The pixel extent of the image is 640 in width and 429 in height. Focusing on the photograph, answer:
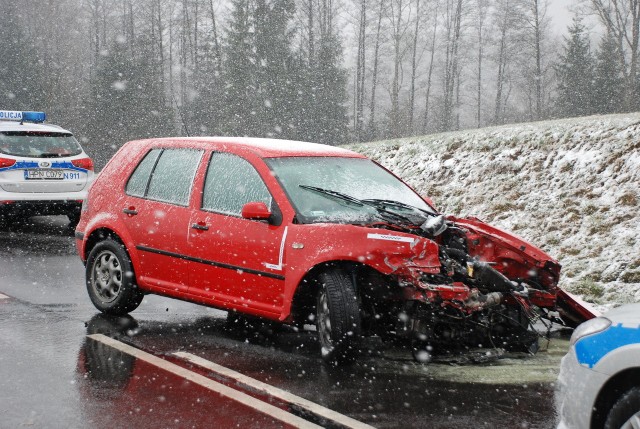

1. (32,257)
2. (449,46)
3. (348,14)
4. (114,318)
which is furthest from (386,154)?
(449,46)

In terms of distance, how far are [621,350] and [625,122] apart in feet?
30.6

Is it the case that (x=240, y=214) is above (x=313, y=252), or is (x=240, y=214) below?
above

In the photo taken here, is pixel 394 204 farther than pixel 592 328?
Yes

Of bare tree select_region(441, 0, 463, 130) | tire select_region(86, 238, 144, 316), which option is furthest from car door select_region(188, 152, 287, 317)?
bare tree select_region(441, 0, 463, 130)

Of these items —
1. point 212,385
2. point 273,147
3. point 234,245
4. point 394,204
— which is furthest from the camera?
point 273,147

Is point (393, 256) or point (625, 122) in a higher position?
point (625, 122)

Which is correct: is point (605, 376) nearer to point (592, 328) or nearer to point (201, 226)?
point (592, 328)

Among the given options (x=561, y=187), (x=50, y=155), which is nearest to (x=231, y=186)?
(x=561, y=187)

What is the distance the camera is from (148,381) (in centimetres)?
479

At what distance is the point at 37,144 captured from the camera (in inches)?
476

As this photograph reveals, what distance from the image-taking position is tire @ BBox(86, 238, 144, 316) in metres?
6.53

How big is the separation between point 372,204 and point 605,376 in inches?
117

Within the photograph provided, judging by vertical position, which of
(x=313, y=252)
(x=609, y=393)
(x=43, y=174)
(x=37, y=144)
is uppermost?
(x=37, y=144)

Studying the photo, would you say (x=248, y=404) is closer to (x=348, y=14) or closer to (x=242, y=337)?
(x=242, y=337)
